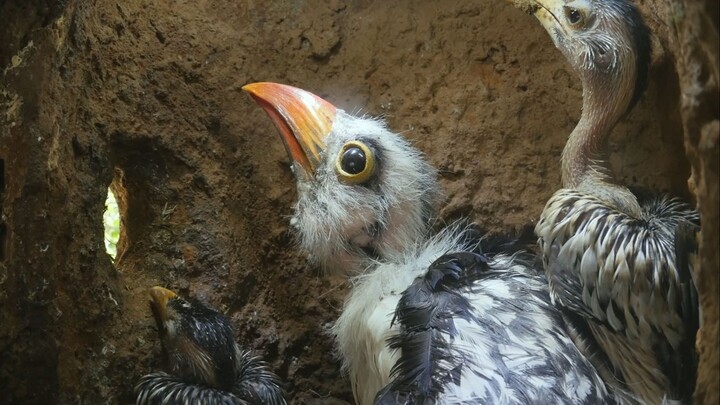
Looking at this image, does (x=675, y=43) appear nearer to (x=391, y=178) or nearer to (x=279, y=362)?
(x=391, y=178)

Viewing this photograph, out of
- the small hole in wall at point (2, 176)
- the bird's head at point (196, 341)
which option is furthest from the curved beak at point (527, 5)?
the small hole in wall at point (2, 176)

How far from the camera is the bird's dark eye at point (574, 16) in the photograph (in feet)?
8.50

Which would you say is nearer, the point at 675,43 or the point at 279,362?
the point at 675,43

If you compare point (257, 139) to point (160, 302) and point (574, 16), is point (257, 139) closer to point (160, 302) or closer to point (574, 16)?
point (160, 302)

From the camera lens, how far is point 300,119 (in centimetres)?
271

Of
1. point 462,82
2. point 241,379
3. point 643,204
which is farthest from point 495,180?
point 241,379

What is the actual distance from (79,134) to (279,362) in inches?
43.9

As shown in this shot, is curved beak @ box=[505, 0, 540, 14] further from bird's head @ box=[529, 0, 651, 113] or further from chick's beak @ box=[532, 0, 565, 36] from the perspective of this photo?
bird's head @ box=[529, 0, 651, 113]

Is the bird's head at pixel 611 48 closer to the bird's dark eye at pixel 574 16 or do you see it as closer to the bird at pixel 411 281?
the bird's dark eye at pixel 574 16

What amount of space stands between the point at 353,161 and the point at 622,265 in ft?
3.18

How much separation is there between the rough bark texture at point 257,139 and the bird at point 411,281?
0.30 meters

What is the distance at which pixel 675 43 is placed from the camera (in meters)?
1.33

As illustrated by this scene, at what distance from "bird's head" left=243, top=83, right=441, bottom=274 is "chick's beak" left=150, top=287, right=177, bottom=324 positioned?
1.61 ft

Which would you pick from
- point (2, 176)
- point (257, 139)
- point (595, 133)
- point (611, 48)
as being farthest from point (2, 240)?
point (611, 48)
